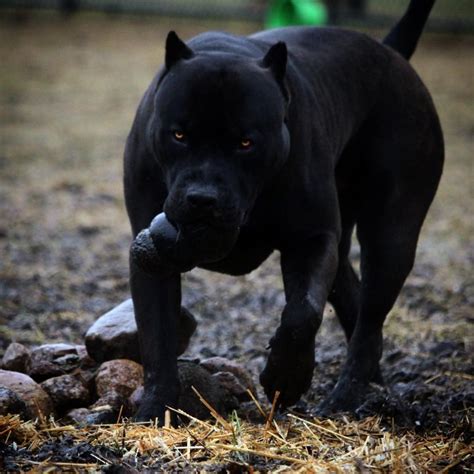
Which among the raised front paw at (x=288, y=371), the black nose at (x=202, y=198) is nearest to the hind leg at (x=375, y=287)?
the raised front paw at (x=288, y=371)

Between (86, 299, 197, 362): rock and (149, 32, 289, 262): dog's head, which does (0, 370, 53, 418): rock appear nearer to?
(86, 299, 197, 362): rock

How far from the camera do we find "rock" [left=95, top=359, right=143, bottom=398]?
420cm

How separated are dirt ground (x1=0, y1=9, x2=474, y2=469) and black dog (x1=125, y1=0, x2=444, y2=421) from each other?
552mm

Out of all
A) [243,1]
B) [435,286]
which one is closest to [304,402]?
[435,286]

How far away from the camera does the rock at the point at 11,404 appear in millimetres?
3701

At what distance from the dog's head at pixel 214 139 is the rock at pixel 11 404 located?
0.88m

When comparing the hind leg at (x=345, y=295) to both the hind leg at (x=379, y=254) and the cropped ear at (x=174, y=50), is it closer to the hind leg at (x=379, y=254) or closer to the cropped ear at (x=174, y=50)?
the hind leg at (x=379, y=254)

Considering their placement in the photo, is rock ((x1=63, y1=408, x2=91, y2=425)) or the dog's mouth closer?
the dog's mouth

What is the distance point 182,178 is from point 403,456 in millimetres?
1194

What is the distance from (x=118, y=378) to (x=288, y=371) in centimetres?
79

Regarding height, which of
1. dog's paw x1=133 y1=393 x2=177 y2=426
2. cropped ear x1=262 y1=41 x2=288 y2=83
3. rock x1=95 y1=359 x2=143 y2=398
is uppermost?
cropped ear x1=262 y1=41 x2=288 y2=83

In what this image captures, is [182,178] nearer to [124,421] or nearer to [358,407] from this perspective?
[124,421]

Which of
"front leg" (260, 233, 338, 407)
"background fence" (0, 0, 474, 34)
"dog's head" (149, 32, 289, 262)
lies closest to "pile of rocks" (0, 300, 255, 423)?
"front leg" (260, 233, 338, 407)

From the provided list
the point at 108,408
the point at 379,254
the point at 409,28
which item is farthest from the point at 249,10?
the point at 108,408
